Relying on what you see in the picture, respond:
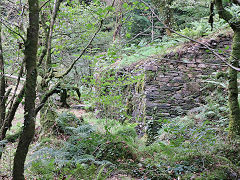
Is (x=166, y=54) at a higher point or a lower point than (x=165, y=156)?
higher

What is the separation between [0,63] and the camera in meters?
2.83

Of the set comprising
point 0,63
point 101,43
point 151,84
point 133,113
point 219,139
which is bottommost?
point 133,113

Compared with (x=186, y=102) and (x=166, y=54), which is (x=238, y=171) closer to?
(x=186, y=102)

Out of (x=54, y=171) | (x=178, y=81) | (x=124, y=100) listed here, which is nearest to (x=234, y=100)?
(x=178, y=81)

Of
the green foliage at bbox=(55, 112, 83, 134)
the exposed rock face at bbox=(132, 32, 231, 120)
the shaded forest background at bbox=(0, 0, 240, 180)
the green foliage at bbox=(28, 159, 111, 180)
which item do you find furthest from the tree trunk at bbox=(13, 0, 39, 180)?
the exposed rock face at bbox=(132, 32, 231, 120)

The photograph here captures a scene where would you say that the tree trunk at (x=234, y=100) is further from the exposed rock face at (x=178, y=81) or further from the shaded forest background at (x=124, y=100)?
the exposed rock face at (x=178, y=81)

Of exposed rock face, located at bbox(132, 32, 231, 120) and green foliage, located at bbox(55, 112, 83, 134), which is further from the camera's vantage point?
exposed rock face, located at bbox(132, 32, 231, 120)

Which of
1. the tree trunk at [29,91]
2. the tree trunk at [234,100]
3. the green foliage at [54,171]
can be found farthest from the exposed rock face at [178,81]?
the tree trunk at [29,91]

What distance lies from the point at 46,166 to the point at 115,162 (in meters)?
1.30

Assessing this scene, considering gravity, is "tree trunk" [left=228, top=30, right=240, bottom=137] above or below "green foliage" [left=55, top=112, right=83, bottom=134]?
above

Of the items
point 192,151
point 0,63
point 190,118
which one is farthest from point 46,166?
point 190,118

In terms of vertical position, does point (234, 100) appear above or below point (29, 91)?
below

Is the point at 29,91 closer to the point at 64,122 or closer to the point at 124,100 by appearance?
the point at 64,122

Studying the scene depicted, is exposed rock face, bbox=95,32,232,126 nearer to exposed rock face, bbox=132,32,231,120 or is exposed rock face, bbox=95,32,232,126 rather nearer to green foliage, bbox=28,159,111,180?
exposed rock face, bbox=132,32,231,120
